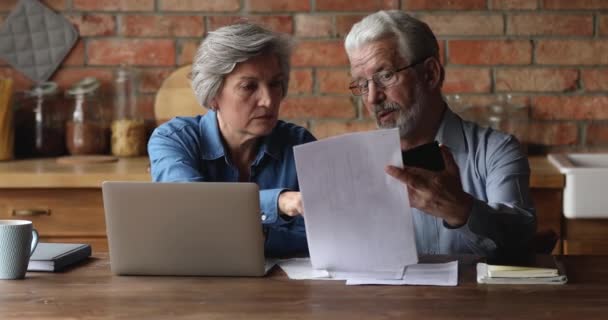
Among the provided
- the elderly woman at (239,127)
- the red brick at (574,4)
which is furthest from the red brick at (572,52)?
the elderly woman at (239,127)

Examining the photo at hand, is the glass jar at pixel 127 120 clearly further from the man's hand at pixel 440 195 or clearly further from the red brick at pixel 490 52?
the man's hand at pixel 440 195

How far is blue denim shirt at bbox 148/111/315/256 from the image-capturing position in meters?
2.31

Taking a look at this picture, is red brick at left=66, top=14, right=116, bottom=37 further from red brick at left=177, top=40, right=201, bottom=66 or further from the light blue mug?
the light blue mug

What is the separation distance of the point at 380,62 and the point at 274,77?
273mm

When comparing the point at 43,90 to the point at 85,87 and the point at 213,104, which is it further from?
the point at 213,104

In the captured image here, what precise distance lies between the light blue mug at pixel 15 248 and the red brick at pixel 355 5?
1752 millimetres

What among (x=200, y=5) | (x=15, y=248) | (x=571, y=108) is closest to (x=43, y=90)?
(x=200, y=5)

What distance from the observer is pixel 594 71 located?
10.9 ft

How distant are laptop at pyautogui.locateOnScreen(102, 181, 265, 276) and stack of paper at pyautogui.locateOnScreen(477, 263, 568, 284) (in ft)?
1.46

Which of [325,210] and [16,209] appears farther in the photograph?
[16,209]

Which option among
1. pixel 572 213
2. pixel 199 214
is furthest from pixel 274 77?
pixel 572 213

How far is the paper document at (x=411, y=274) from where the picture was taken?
5.93 feet

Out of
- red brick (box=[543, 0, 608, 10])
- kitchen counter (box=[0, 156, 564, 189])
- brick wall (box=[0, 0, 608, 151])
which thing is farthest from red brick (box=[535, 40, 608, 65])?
kitchen counter (box=[0, 156, 564, 189])

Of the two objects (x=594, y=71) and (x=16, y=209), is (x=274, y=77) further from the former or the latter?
(x=594, y=71)
